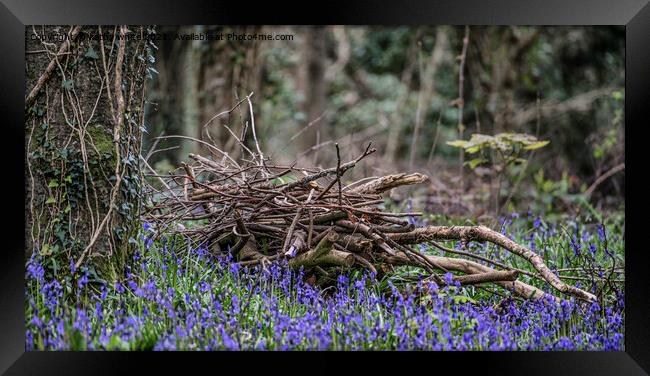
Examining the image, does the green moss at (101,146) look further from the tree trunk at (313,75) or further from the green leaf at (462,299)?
the tree trunk at (313,75)

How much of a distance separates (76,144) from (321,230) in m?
1.57

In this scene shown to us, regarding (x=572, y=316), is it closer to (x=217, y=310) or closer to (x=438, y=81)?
(x=217, y=310)

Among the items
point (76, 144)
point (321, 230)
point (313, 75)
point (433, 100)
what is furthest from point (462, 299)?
point (433, 100)

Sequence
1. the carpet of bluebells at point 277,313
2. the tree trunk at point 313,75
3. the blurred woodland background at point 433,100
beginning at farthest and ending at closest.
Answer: the tree trunk at point 313,75 < the blurred woodland background at point 433,100 < the carpet of bluebells at point 277,313

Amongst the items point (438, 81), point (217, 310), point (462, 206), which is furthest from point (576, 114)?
point (217, 310)

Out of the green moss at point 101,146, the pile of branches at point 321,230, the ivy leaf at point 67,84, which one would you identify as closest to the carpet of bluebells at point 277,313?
the pile of branches at point 321,230

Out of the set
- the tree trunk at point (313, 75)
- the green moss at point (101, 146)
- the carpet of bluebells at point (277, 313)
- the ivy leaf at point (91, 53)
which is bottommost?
the carpet of bluebells at point (277, 313)

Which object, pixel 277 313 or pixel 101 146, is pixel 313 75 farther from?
pixel 277 313

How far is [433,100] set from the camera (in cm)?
1227

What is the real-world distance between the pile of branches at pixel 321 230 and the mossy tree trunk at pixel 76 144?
2.03 ft

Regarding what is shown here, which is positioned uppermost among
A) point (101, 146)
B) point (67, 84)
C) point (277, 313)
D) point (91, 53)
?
point (91, 53)

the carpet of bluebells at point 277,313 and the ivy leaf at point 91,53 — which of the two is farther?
the ivy leaf at point 91,53

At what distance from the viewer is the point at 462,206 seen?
666cm

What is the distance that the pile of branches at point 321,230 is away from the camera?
3.94 m
